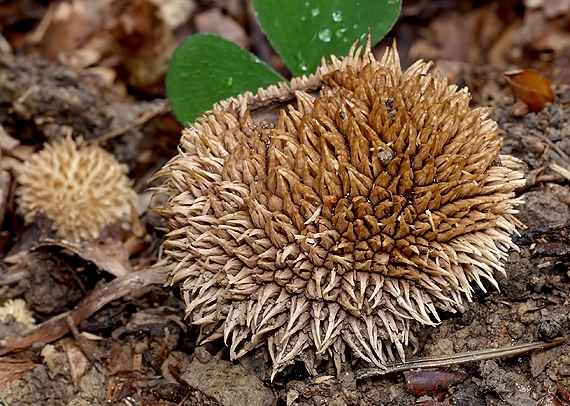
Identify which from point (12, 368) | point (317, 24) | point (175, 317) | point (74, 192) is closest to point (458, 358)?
point (175, 317)

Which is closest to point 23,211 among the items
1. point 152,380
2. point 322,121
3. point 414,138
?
point 152,380

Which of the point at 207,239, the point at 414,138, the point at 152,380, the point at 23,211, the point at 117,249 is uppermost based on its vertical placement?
the point at 414,138

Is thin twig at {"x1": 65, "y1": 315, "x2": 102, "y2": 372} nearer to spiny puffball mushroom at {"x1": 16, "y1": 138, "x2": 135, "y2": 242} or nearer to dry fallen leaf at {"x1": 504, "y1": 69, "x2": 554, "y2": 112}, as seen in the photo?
spiny puffball mushroom at {"x1": 16, "y1": 138, "x2": 135, "y2": 242}

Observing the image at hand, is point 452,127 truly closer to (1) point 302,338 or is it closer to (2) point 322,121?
(2) point 322,121

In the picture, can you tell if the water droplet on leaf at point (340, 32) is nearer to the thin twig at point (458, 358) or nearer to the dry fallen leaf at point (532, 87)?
the dry fallen leaf at point (532, 87)

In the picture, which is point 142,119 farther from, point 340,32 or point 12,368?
point 12,368

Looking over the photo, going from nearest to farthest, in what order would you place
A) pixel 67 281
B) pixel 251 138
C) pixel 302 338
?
pixel 302 338
pixel 251 138
pixel 67 281

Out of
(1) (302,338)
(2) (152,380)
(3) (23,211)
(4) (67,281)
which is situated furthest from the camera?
(3) (23,211)
